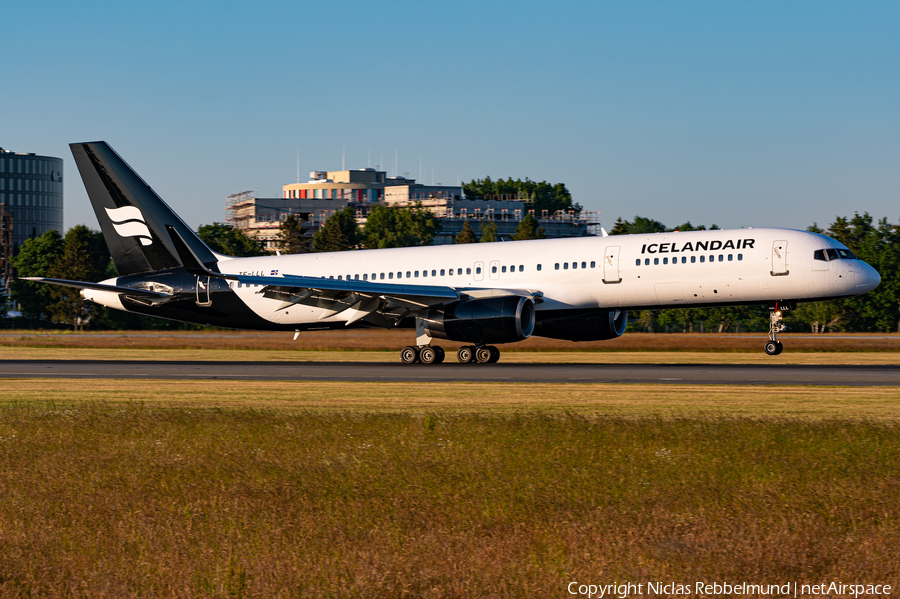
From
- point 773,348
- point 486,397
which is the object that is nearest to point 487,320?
point 486,397

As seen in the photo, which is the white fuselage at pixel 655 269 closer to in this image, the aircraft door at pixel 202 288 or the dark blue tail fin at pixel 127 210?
the aircraft door at pixel 202 288

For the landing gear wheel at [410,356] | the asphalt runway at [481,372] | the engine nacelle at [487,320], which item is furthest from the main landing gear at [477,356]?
the engine nacelle at [487,320]

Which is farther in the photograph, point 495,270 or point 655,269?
point 495,270

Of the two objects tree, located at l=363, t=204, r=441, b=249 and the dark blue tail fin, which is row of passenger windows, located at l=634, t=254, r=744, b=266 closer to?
the dark blue tail fin

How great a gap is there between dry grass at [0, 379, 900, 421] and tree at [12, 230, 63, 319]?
88.6 m

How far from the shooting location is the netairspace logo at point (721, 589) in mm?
7242

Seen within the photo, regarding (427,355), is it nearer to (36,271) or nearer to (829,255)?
(829,255)

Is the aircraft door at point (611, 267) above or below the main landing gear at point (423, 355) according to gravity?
above

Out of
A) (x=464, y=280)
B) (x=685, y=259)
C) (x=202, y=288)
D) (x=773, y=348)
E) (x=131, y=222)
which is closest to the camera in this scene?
(x=685, y=259)

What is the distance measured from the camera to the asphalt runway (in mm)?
25828

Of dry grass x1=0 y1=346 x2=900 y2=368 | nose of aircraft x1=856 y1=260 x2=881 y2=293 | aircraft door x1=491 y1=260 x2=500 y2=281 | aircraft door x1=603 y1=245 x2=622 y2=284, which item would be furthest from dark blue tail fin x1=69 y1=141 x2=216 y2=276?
nose of aircraft x1=856 y1=260 x2=881 y2=293

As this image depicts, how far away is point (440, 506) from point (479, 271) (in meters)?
24.4

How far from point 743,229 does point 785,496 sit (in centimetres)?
2318

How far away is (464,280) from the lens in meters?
34.3
